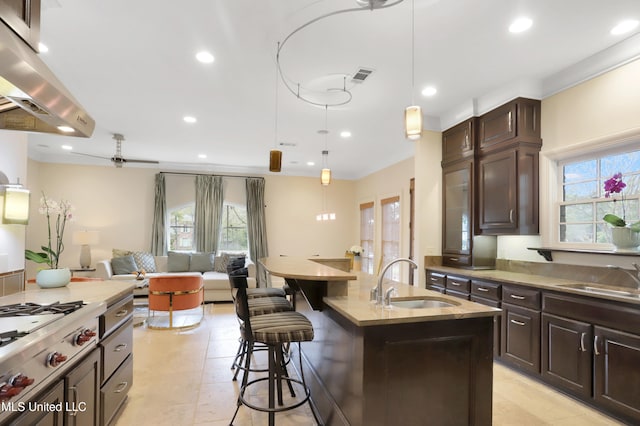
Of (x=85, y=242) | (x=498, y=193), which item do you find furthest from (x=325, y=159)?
(x=85, y=242)

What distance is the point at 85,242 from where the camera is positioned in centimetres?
619

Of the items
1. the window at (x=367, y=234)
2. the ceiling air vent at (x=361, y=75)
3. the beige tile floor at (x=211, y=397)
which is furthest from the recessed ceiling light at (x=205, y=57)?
the window at (x=367, y=234)

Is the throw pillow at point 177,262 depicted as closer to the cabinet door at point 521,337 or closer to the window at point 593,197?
the cabinet door at point 521,337

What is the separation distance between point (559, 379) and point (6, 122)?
414 cm

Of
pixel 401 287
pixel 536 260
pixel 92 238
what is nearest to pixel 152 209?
pixel 92 238

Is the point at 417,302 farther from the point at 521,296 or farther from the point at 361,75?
the point at 361,75

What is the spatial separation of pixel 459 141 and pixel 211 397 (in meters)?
3.83

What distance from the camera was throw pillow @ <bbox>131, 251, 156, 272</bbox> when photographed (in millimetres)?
6734

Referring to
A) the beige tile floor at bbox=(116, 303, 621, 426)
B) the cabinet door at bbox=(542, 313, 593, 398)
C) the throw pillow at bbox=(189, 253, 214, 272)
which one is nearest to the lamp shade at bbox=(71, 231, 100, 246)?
the throw pillow at bbox=(189, 253, 214, 272)

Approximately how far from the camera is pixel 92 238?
6301 millimetres

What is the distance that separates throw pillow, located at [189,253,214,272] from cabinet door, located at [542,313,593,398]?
5943 millimetres

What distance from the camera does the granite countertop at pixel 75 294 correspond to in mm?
1932

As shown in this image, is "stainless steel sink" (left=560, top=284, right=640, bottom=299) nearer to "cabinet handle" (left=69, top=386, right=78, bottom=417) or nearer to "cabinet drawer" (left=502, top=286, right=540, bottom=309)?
"cabinet drawer" (left=502, top=286, right=540, bottom=309)

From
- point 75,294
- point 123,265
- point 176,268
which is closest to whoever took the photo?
point 75,294
